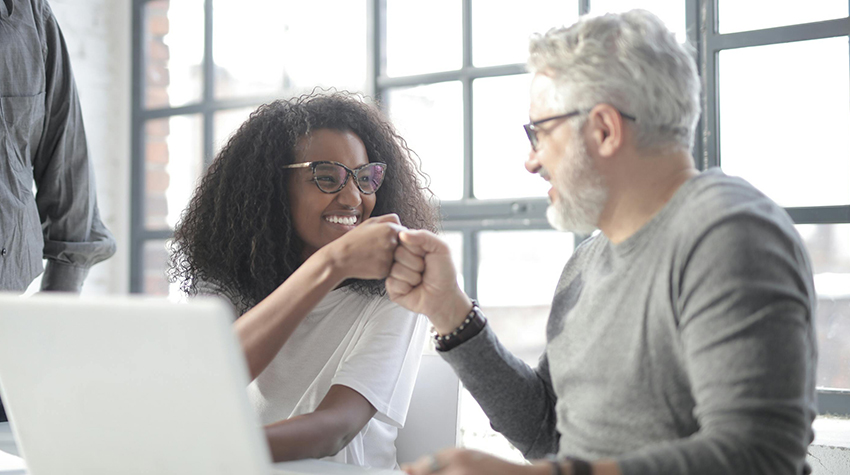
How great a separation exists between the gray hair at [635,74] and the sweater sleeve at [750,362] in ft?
0.89

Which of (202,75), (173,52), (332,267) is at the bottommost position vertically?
(332,267)

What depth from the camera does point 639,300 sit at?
3.53 feet

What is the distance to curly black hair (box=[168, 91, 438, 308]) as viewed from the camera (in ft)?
5.71

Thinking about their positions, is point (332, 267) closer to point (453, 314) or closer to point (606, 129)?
point (453, 314)

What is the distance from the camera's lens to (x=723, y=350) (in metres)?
0.87

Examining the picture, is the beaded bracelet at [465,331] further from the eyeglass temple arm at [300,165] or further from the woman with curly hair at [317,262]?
the eyeglass temple arm at [300,165]

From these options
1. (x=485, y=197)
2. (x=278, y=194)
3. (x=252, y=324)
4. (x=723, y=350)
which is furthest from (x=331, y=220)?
(x=485, y=197)

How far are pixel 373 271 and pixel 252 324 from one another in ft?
0.75

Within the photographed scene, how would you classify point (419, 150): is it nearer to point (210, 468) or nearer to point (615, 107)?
point (615, 107)

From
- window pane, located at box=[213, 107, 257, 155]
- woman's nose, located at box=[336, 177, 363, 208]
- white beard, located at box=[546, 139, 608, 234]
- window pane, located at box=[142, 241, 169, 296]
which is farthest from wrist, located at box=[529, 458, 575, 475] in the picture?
window pane, located at box=[142, 241, 169, 296]

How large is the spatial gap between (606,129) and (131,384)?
76cm

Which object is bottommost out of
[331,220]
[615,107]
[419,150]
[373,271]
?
[373,271]

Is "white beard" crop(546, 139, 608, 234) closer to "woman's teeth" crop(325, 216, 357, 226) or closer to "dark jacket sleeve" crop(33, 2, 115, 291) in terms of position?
"woman's teeth" crop(325, 216, 357, 226)

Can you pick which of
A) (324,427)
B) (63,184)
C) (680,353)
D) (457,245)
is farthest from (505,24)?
(680,353)
